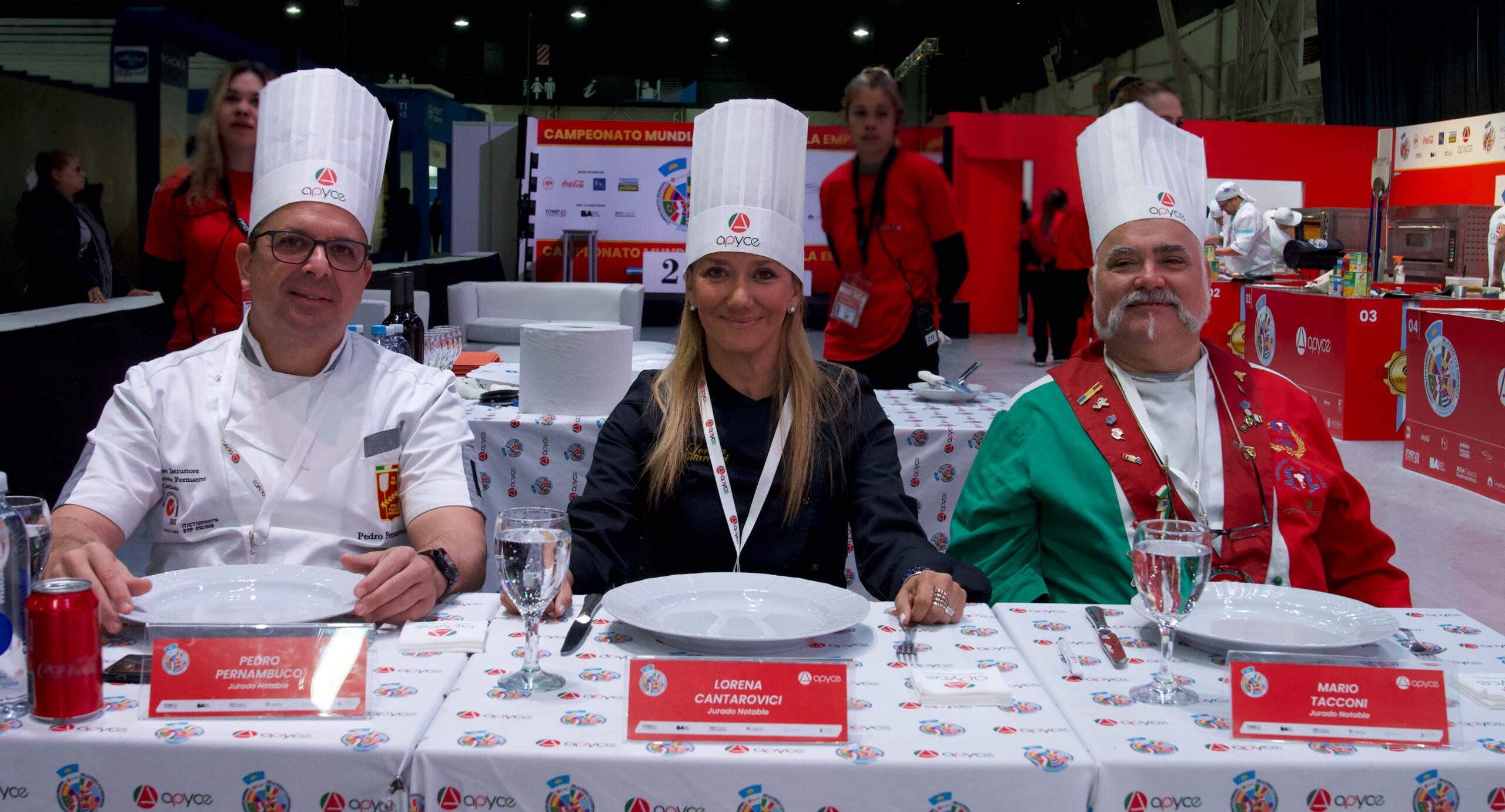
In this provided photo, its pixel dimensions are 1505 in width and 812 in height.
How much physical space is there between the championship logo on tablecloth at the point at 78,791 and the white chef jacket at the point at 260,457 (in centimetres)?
65

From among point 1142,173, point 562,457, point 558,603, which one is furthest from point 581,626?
point 562,457

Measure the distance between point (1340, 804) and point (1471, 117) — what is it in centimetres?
1373

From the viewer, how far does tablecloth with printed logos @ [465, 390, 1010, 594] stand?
2.96 m

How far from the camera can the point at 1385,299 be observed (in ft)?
22.1

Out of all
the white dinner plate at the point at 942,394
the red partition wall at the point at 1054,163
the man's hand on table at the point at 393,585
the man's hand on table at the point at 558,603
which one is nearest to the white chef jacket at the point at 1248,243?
the red partition wall at the point at 1054,163

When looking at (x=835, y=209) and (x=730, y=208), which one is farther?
(x=835, y=209)

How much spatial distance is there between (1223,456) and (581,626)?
1076 millimetres

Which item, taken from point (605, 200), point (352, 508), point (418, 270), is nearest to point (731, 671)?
point (352, 508)

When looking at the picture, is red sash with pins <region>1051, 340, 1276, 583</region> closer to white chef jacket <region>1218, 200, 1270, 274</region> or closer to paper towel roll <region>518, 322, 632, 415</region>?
paper towel roll <region>518, 322, 632, 415</region>

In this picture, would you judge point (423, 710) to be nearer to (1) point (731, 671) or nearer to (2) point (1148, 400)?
(1) point (731, 671)

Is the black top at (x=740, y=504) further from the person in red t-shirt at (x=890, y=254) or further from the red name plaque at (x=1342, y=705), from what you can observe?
the person in red t-shirt at (x=890, y=254)

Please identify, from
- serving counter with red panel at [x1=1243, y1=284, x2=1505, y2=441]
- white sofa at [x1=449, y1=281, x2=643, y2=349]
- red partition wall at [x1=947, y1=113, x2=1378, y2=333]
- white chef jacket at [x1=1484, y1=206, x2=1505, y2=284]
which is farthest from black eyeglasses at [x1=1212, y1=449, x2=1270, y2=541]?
red partition wall at [x1=947, y1=113, x2=1378, y2=333]

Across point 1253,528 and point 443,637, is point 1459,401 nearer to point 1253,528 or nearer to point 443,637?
point 1253,528

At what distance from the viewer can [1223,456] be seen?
1.84 metres
